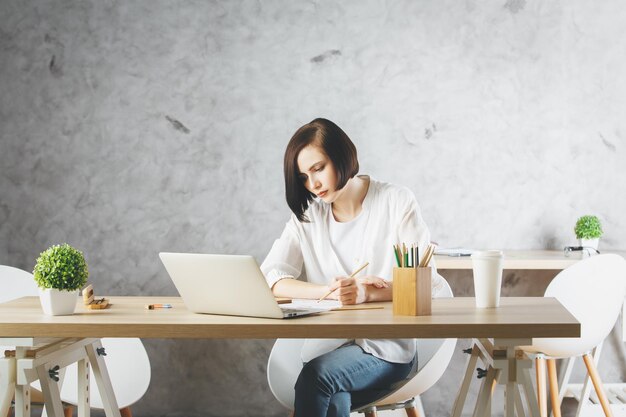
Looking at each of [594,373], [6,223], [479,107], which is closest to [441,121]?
[479,107]

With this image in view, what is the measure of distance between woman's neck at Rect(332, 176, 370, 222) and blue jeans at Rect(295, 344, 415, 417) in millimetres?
457

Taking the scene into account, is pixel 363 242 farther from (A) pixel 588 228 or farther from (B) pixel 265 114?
(A) pixel 588 228

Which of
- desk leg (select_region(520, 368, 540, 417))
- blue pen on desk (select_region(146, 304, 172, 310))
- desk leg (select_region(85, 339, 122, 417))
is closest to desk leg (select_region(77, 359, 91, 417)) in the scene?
desk leg (select_region(85, 339, 122, 417))

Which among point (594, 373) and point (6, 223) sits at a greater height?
point (6, 223)

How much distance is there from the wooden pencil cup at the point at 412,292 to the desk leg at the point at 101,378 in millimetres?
872

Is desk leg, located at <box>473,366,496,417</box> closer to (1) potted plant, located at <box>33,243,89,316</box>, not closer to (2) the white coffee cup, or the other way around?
(2) the white coffee cup

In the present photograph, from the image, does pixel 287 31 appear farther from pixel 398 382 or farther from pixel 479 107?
pixel 398 382

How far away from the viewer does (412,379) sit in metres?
2.20

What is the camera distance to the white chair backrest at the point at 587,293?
280cm

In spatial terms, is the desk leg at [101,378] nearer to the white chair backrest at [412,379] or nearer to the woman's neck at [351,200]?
the white chair backrest at [412,379]

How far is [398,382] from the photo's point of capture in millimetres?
2205

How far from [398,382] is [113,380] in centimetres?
112

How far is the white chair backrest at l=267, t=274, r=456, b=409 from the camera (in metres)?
2.24

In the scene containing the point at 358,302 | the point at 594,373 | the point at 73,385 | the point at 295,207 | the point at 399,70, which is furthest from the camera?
the point at 399,70
